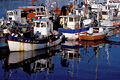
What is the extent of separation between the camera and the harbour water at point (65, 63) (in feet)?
73.5

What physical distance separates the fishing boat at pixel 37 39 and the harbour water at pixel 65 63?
657 mm

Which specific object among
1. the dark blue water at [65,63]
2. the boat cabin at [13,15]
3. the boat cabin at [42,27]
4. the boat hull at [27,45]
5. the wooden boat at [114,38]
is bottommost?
the dark blue water at [65,63]

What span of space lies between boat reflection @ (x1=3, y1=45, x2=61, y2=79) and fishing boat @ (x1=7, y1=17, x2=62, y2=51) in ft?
2.22

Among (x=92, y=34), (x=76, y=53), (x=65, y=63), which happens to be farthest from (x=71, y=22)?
(x=65, y=63)

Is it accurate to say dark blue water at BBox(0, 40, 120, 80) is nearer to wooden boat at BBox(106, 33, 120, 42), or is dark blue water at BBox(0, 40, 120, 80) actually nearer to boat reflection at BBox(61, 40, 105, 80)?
boat reflection at BBox(61, 40, 105, 80)

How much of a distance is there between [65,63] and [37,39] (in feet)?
20.0

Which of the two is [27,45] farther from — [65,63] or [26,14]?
[26,14]

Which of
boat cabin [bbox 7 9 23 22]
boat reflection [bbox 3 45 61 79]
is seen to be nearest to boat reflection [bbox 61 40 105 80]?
boat reflection [bbox 3 45 61 79]

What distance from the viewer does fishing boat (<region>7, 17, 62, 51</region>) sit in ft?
95.6

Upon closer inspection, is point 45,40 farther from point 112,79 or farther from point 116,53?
point 112,79

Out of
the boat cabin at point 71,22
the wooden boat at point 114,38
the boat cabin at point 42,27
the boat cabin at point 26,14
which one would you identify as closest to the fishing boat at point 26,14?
the boat cabin at point 26,14

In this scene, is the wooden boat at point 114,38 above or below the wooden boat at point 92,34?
below

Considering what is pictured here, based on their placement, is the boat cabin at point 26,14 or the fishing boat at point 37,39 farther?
the boat cabin at point 26,14

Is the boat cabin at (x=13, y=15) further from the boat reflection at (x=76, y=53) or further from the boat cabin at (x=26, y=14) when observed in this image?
the boat reflection at (x=76, y=53)
